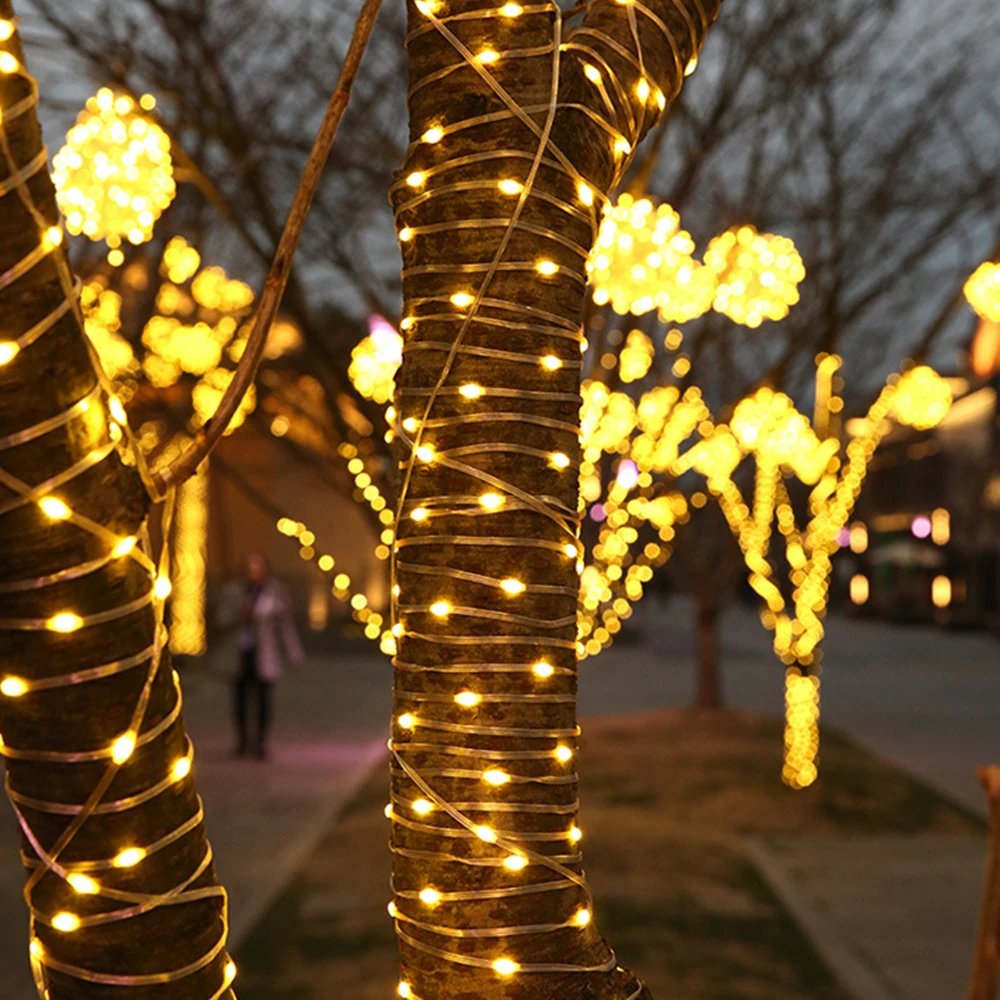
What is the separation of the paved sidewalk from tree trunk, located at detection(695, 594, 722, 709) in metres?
5.43

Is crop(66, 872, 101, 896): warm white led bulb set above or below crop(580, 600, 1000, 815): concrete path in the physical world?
above

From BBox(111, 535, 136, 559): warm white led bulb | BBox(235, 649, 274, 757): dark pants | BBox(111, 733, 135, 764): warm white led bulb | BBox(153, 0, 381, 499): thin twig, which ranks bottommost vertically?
BBox(235, 649, 274, 757): dark pants

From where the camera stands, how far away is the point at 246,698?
12.5 m

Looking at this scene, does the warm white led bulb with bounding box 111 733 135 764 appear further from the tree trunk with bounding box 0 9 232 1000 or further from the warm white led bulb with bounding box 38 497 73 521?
the warm white led bulb with bounding box 38 497 73 521

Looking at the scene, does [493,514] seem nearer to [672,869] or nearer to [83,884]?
[83,884]

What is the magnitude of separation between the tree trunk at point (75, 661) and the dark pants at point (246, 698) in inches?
418

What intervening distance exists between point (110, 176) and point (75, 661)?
4.01 m

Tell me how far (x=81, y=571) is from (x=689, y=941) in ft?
18.3

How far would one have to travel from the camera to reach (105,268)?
420 inches

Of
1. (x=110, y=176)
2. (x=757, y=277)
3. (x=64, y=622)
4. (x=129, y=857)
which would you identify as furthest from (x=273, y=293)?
(x=757, y=277)

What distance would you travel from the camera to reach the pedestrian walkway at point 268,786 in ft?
23.3

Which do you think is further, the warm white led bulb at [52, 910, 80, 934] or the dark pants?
the dark pants

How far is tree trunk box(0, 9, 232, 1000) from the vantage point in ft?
4.98

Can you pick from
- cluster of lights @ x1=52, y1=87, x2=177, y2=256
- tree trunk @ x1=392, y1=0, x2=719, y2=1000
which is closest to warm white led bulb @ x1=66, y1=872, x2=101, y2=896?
tree trunk @ x1=392, y1=0, x2=719, y2=1000
